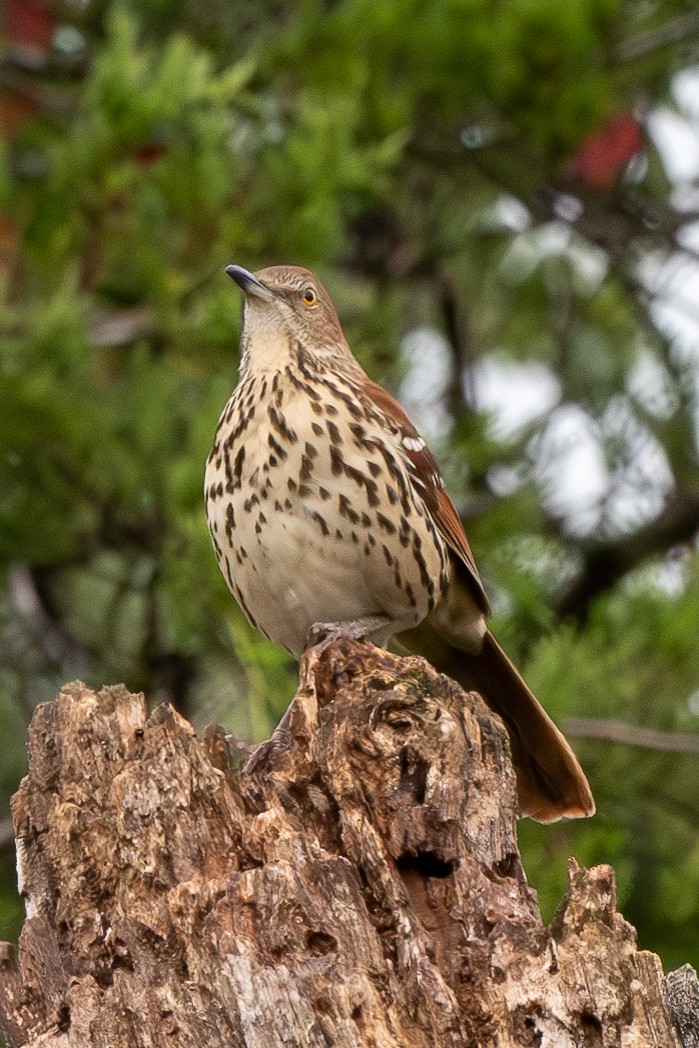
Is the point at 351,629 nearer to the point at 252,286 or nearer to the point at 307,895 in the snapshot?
the point at 252,286

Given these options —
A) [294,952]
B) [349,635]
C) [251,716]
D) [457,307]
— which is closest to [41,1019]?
[294,952]

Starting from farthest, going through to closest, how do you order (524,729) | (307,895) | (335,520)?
1. (524,729)
2. (335,520)
3. (307,895)

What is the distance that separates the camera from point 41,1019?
2619 millimetres

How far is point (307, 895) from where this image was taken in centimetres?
256

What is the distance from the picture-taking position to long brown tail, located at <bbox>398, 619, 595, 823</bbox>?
371cm

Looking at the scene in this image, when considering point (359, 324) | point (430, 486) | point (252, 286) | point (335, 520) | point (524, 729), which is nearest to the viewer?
point (335, 520)

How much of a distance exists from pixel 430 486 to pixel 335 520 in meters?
0.44

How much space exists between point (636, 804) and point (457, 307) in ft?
7.27

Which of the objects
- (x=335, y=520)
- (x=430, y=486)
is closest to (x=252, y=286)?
(x=430, y=486)

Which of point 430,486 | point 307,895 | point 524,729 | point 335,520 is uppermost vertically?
point 430,486

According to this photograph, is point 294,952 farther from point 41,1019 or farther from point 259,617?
point 259,617

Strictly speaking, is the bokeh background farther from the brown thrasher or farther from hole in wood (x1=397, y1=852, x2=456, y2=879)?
hole in wood (x1=397, y1=852, x2=456, y2=879)

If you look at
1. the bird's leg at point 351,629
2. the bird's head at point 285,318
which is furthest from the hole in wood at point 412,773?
the bird's head at point 285,318

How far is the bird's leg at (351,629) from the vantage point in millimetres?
3641
